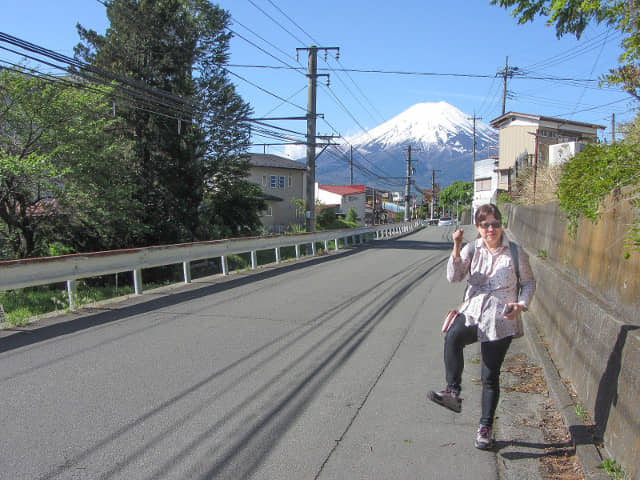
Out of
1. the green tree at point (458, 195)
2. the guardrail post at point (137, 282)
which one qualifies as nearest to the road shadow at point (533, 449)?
the guardrail post at point (137, 282)

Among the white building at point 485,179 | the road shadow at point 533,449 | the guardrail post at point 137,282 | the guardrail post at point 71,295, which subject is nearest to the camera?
the road shadow at point 533,449

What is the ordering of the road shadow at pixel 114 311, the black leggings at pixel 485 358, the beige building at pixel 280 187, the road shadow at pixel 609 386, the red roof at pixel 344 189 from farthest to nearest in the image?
the red roof at pixel 344 189 < the beige building at pixel 280 187 < the road shadow at pixel 114 311 < the black leggings at pixel 485 358 < the road shadow at pixel 609 386

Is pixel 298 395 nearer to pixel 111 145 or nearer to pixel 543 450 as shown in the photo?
pixel 543 450

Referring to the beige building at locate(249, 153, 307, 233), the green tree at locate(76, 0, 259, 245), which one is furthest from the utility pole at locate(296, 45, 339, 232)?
the beige building at locate(249, 153, 307, 233)

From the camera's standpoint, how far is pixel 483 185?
62219 millimetres

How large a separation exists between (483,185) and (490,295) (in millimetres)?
61495

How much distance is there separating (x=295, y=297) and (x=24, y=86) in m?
14.4

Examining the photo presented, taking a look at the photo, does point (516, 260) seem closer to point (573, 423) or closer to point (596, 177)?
point (573, 423)

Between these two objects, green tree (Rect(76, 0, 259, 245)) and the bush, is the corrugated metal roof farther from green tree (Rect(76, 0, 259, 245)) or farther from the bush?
the bush

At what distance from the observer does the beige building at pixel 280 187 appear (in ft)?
168

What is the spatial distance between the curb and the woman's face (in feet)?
4.90

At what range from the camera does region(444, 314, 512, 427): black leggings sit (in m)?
3.84

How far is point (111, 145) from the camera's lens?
21969 mm

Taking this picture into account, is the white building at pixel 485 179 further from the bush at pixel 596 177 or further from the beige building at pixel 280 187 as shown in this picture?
the bush at pixel 596 177
